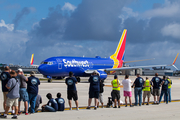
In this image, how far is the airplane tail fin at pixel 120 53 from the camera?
48.4 metres

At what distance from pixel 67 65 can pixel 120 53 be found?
16380 mm

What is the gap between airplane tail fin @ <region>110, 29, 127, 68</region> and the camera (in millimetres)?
48438

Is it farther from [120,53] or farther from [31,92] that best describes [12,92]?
[120,53]

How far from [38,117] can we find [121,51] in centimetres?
4129

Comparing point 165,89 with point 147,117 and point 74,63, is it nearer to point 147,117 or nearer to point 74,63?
point 147,117

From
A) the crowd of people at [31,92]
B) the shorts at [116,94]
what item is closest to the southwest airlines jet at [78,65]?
the crowd of people at [31,92]

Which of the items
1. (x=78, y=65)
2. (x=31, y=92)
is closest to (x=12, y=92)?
(x=31, y=92)

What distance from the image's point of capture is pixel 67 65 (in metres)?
36.8

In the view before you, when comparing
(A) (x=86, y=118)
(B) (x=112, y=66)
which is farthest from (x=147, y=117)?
(B) (x=112, y=66)

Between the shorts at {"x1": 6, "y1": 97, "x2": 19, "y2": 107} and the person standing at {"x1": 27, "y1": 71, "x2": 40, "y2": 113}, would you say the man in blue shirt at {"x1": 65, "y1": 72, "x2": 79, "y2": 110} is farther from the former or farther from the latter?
the shorts at {"x1": 6, "y1": 97, "x2": 19, "y2": 107}

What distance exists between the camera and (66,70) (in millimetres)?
36688

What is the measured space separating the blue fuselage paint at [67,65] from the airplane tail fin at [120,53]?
486 centimetres

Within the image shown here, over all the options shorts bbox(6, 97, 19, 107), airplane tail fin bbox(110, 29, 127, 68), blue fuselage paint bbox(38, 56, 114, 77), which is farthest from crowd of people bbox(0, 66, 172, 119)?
airplane tail fin bbox(110, 29, 127, 68)

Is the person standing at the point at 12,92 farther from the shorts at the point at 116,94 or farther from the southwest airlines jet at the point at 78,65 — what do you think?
the southwest airlines jet at the point at 78,65
